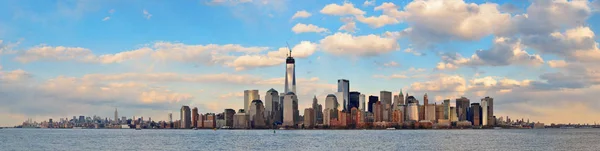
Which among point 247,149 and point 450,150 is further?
point 247,149

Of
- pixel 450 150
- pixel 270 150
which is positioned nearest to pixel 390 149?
pixel 450 150

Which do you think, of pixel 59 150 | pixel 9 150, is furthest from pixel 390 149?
pixel 9 150

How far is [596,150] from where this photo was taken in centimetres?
11831

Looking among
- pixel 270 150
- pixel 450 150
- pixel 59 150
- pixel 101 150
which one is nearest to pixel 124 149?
pixel 101 150

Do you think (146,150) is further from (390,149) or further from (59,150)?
(390,149)

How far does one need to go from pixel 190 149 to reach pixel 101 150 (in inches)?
695

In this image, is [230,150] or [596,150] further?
[230,150]

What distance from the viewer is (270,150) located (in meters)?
127

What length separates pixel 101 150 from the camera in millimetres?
127000

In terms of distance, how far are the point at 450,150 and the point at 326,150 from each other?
2390 centimetres

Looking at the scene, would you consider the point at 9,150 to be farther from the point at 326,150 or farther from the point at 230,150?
the point at 326,150

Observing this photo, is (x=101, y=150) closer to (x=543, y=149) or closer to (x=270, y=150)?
(x=270, y=150)

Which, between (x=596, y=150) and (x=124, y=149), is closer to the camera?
(x=596, y=150)

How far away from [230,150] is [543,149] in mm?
63878
